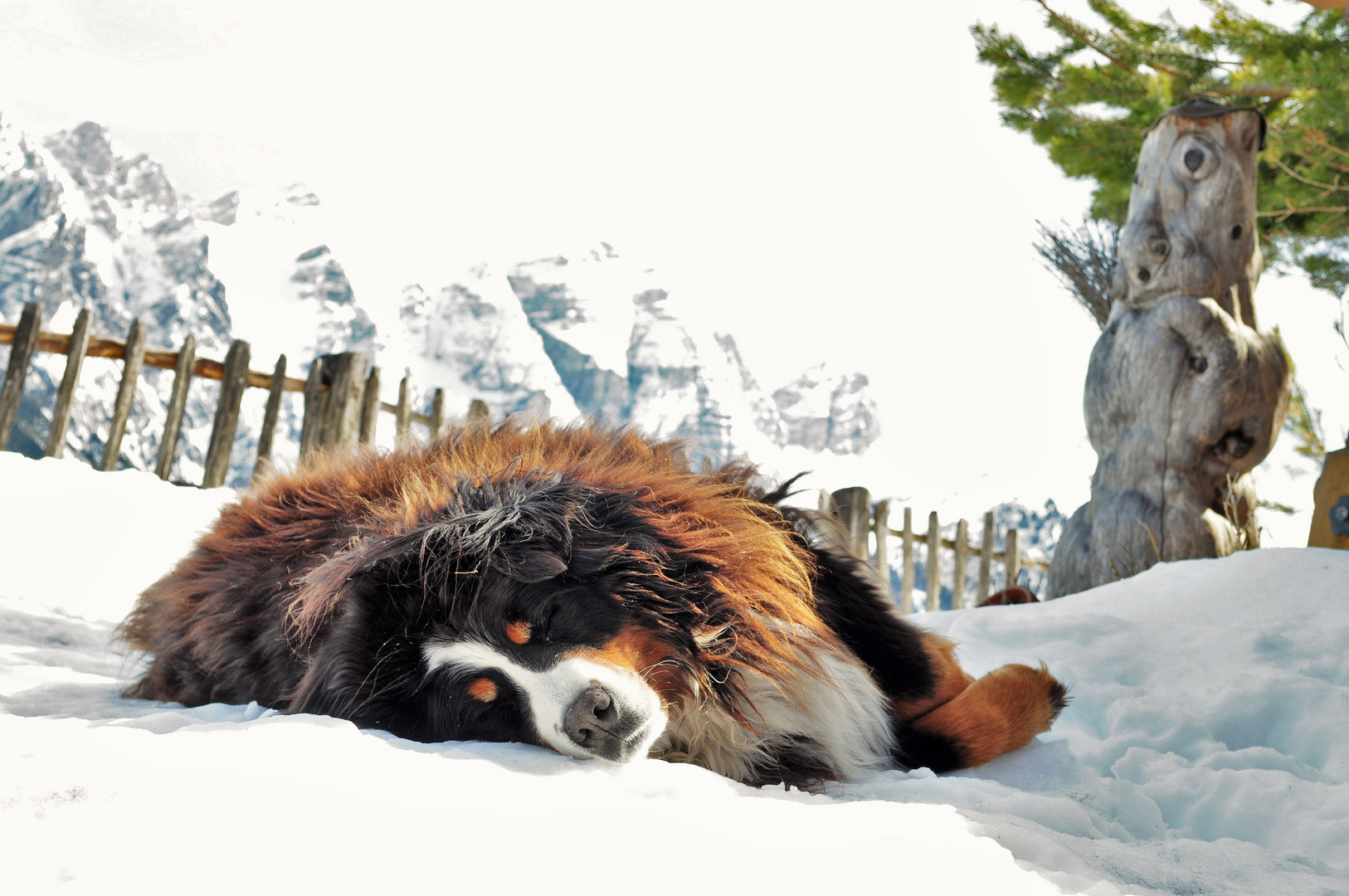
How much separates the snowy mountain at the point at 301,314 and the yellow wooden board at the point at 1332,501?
81.9 metres

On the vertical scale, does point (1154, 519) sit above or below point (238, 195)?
below

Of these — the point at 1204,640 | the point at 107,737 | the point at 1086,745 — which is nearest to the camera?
the point at 107,737

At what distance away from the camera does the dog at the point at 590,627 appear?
1.68 metres

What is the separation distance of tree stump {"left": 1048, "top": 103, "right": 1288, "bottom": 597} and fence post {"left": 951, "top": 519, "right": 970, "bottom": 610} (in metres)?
6.20

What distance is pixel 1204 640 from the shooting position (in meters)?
2.70

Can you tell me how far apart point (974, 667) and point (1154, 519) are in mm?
2629

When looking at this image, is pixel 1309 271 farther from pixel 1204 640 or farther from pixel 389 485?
pixel 389 485

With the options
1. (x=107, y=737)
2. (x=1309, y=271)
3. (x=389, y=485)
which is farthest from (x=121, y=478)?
(x=1309, y=271)

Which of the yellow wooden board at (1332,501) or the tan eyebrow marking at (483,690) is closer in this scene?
the tan eyebrow marking at (483,690)

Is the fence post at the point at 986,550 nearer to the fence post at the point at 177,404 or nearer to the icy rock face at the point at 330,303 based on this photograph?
the fence post at the point at 177,404

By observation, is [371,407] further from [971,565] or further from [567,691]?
[971,565]

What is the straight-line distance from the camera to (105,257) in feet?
327

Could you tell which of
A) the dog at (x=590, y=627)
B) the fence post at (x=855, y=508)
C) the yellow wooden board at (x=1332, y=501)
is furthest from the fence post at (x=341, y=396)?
the yellow wooden board at (x=1332, y=501)

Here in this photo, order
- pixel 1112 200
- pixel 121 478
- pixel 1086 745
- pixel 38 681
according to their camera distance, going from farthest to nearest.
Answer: pixel 1112 200 < pixel 121 478 < pixel 38 681 < pixel 1086 745
